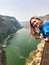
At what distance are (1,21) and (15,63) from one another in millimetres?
37975

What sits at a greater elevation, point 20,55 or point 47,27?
point 47,27

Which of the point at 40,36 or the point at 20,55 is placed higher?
the point at 40,36

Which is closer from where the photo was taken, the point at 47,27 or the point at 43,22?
the point at 47,27

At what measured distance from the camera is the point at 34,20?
1.79m

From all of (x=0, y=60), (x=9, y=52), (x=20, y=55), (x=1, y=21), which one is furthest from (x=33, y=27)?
(x=1, y=21)

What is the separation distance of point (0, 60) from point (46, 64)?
2580 cm

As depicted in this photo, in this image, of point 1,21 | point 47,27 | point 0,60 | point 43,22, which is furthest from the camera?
point 1,21

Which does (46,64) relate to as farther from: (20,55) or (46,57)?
(20,55)

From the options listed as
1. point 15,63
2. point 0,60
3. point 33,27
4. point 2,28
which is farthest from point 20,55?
point 33,27

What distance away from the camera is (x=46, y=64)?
1.28 m

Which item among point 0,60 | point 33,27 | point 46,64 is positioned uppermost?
point 33,27

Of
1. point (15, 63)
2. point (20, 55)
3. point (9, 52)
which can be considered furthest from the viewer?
point (9, 52)

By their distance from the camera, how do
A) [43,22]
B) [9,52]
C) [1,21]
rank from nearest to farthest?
[43,22], [9,52], [1,21]

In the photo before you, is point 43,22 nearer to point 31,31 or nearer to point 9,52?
point 31,31
